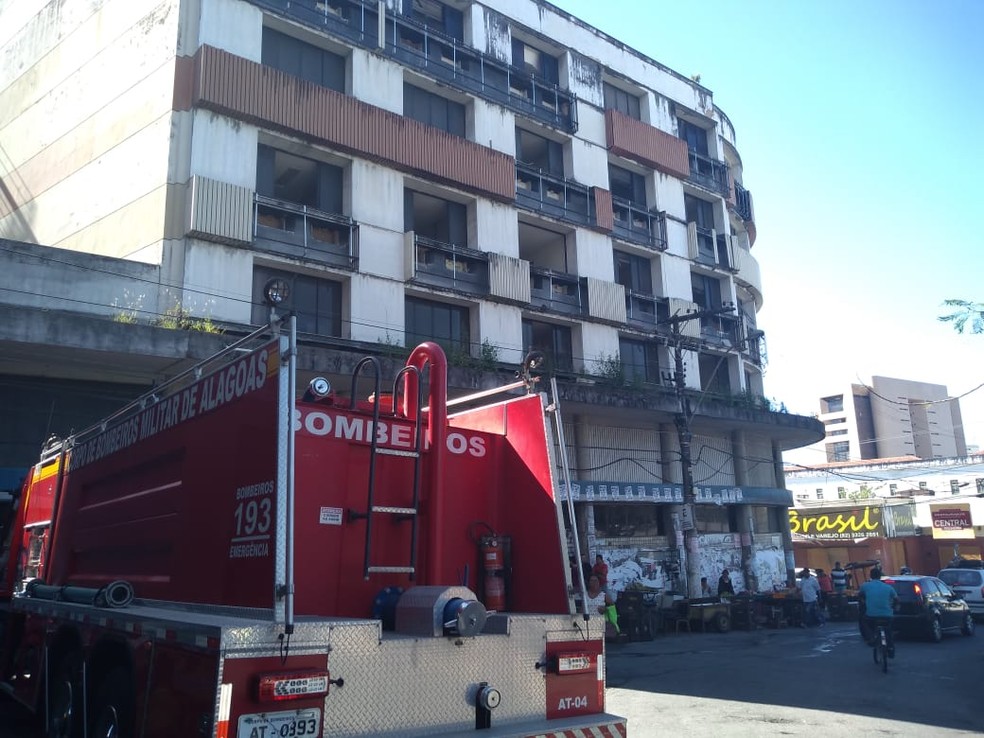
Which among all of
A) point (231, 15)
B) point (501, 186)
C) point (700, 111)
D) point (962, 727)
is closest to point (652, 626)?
point (962, 727)

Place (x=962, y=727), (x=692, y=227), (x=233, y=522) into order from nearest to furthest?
(x=233, y=522) < (x=962, y=727) < (x=692, y=227)

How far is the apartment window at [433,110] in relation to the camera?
81.7 ft

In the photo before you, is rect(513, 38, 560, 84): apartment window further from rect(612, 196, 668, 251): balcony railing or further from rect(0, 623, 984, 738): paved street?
rect(0, 623, 984, 738): paved street

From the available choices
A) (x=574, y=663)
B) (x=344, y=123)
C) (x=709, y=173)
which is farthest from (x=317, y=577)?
(x=709, y=173)

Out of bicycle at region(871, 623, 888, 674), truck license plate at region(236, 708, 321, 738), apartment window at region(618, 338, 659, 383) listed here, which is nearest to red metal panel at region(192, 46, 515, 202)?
apartment window at region(618, 338, 659, 383)

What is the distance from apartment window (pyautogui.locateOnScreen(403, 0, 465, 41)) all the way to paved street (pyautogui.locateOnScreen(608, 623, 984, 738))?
20.0 meters

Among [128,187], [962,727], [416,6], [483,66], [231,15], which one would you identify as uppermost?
[416,6]

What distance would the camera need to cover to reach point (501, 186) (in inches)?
1002

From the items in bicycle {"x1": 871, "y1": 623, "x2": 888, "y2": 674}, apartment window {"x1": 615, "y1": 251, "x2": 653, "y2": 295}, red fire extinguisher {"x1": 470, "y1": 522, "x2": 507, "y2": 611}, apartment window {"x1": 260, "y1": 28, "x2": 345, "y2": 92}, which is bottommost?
bicycle {"x1": 871, "y1": 623, "x2": 888, "y2": 674}

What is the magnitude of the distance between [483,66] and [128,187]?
12.2m

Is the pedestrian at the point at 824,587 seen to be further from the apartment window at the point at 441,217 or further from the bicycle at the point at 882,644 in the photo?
the apartment window at the point at 441,217

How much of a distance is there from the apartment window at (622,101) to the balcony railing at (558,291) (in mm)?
8274

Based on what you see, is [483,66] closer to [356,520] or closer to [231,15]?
[231,15]

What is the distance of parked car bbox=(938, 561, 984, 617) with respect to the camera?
76.5 feet
